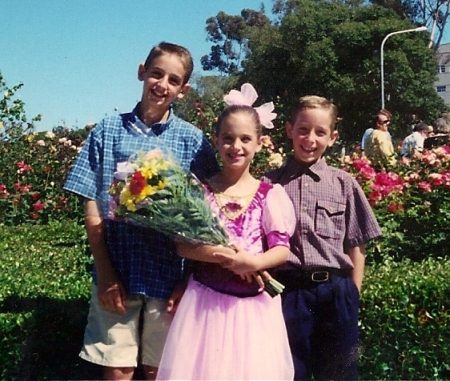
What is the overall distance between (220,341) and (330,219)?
28.6 inches

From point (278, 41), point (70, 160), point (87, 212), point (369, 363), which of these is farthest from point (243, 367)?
point (278, 41)

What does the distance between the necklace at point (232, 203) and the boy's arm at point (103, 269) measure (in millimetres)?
463

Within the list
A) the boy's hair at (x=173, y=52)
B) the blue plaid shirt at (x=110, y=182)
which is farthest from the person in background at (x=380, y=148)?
the blue plaid shirt at (x=110, y=182)

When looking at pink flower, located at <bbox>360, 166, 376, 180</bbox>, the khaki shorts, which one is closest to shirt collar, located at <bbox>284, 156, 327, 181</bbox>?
the khaki shorts

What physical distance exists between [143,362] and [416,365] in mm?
1861

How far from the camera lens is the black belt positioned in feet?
8.97

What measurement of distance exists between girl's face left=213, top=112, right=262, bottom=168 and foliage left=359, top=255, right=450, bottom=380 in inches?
55.9

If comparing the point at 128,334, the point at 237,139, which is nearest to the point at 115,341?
the point at 128,334

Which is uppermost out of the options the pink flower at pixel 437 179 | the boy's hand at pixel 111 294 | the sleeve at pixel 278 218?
the pink flower at pixel 437 179

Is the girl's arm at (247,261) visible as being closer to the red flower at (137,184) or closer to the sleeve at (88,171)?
the red flower at (137,184)

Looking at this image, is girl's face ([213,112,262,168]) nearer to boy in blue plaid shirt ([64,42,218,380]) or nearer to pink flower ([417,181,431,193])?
boy in blue plaid shirt ([64,42,218,380])

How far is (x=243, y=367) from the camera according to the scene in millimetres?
2428

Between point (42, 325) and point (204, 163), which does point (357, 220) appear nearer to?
point (204, 163)

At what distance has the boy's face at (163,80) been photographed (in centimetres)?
258
